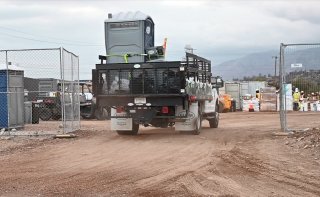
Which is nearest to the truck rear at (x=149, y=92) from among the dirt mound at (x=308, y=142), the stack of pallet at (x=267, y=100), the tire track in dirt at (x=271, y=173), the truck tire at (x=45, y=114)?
the dirt mound at (x=308, y=142)

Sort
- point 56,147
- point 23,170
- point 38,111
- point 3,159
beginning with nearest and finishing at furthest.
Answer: point 23,170
point 3,159
point 56,147
point 38,111

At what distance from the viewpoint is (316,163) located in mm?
10977

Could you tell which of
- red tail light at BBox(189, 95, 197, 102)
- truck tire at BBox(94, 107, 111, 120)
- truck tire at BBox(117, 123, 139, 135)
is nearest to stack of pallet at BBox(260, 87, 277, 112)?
truck tire at BBox(94, 107, 111, 120)

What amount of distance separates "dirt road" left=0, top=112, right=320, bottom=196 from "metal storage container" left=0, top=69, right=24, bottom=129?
3.38m

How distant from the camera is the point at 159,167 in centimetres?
1076

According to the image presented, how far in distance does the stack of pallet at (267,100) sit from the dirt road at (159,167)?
73.1ft

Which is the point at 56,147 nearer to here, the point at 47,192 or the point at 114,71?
the point at 114,71

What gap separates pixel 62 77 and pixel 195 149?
5538mm

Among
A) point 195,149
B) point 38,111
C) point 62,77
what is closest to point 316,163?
point 195,149

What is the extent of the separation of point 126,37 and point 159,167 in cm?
902

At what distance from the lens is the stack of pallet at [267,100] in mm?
38531

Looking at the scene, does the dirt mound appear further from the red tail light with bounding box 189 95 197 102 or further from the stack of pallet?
the stack of pallet

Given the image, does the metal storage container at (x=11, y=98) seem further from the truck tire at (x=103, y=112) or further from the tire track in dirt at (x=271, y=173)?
the tire track in dirt at (x=271, y=173)

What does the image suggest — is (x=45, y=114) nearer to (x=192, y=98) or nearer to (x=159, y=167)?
(x=192, y=98)
